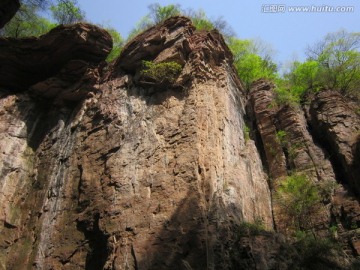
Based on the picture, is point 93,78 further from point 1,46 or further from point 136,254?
point 136,254

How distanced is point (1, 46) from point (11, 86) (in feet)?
7.16

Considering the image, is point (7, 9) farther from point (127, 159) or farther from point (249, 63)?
point (249, 63)

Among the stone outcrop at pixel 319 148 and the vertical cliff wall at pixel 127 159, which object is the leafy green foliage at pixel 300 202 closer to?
the stone outcrop at pixel 319 148

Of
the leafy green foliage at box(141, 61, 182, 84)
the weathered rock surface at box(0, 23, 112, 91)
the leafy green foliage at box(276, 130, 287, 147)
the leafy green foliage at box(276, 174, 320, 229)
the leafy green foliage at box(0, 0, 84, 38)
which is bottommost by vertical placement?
the leafy green foliage at box(276, 174, 320, 229)

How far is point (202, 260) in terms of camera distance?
9492 millimetres

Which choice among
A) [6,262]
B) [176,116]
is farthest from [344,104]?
[6,262]

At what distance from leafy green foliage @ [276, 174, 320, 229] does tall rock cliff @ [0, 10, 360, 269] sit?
49 centimetres

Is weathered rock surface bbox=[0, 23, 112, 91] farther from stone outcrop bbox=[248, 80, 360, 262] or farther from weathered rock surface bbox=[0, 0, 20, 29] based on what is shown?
stone outcrop bbox=[248, 80, 360, 262]

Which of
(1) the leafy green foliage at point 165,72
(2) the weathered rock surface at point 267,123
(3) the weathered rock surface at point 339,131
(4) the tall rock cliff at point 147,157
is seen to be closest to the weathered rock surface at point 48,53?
(4) the tall rock cliff at point 147,157

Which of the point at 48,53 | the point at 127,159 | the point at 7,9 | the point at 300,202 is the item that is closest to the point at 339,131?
the point at 300,202

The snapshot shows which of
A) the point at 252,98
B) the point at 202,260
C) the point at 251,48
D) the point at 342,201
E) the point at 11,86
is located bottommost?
the point at 202,260

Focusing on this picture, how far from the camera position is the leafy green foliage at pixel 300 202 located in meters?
15.2

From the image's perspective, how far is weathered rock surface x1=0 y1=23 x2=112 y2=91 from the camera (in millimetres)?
16156

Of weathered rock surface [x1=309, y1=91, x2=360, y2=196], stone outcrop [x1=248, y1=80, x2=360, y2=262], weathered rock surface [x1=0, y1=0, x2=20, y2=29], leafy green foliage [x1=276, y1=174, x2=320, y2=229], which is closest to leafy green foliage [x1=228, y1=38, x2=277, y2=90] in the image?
stone outcrop [x1=248, y1=80, x2=360, y2=262]
